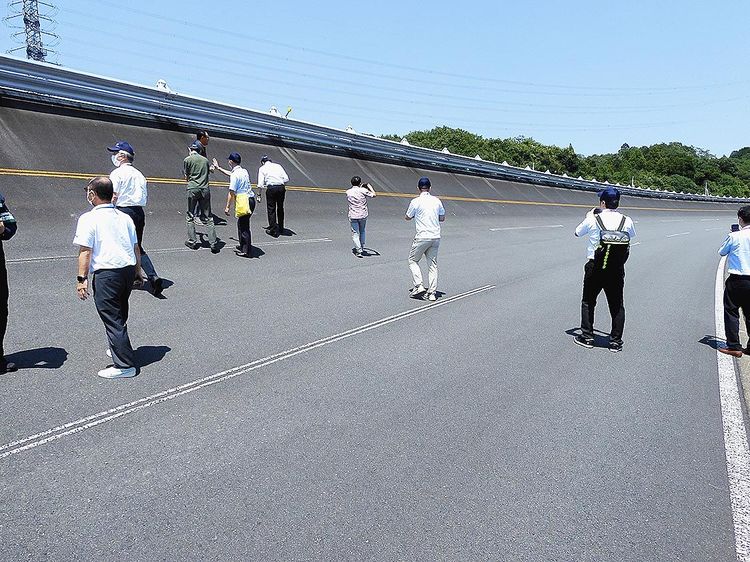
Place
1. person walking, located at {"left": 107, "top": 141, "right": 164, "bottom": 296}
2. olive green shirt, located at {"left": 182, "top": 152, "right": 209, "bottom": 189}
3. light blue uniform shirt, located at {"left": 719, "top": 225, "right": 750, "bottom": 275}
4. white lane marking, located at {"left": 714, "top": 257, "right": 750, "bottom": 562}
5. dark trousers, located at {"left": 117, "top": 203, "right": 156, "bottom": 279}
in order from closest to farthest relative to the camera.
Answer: white lane marking, located at {"left": 714, "top": 257, "right": 750, "bottom": 562} < light blue uniform shirt, located at {"left": 719, "top": 225, "right": 750, "bottom": 275} < person walking, located at {"left": 107, "top": 141, "right": 164, "bottom": 296} < dark trousers, located at {"left": 117, "top": 203, "right": 156, "bottom": 279} < olive green shirt, located at {"left": 182, "top": 152, "right": 209, "bottom": 189}

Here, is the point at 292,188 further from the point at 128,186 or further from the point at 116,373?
the point at 116,373

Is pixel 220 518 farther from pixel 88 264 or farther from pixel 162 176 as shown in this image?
pixel 162 176

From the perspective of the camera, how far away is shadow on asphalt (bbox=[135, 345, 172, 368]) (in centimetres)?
598

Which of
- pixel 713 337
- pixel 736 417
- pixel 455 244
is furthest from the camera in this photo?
pixel 455 244

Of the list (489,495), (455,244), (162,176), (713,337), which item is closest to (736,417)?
(489,495)

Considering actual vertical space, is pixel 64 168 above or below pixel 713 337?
above

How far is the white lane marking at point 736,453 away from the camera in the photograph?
365 centimetres

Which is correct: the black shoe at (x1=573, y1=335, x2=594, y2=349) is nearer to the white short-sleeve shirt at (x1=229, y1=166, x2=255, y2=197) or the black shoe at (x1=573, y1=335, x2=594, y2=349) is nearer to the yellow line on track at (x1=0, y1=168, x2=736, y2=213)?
the white short-sleeve shirt at (x1=229, y1=166, x2=255, y2=197)

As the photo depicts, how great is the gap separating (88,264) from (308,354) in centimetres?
238

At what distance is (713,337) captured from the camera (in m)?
8.76

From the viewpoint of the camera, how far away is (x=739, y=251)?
7707 millimetres

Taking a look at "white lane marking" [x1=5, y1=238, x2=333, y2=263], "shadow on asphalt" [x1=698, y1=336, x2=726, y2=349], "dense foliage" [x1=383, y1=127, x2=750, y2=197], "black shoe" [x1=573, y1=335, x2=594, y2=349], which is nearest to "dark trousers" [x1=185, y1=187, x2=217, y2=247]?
"white lane marking" [x1=5, y1=238, x2=333, y2=263]

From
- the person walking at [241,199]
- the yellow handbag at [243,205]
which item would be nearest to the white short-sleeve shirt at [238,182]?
the person walking at [241,199]

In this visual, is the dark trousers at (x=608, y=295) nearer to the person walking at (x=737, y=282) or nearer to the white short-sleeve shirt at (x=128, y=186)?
the person walking at (x=737, y=282)
